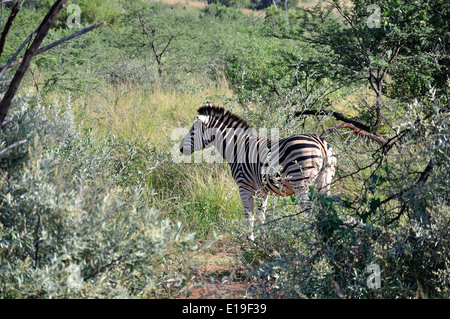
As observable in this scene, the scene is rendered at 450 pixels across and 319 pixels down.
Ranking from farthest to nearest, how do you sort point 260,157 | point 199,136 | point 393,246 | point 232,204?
point 232,204, point 199,136, point 260,157, point 393,246

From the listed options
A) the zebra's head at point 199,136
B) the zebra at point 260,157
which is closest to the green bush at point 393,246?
the zebra at point 260,157

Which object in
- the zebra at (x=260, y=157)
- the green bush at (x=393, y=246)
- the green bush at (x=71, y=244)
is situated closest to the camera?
the green bush at (x=71, y=244)

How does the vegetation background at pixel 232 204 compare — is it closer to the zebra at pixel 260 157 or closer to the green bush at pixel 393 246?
the green bush at pixel 393 246

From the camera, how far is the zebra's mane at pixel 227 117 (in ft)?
16.5

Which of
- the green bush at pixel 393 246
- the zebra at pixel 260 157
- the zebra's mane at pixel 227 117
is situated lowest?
the green bush at pixel 393 246

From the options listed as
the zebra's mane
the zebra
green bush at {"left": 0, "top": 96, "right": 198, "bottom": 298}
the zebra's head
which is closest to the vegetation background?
green bush at {"left": 0, "top": 96, "right": 198, "bottom": 298}

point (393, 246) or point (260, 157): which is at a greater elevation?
point (260, 157)

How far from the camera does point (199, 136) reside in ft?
16.6

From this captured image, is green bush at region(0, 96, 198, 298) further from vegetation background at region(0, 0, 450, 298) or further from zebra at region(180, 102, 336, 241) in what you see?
zebra at region(180, 102, 336, 241)

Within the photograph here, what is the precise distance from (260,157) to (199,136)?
0.77 meters

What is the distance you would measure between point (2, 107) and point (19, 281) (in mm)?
963

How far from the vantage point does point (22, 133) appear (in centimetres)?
320

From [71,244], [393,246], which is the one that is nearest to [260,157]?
[393,246]

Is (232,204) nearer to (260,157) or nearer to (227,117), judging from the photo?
(260,157)
